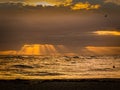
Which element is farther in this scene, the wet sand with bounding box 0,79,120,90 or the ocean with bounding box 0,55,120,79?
the ocean with bounding box 0,55,120,79

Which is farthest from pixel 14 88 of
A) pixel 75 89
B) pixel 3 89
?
pixel 75 89

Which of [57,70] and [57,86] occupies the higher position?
[57,86]

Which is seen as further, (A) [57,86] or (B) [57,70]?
(B) [57,70]

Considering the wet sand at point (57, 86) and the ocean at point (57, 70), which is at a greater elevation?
the wet sand at point (57, 86)

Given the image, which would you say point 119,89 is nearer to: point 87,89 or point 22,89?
point 87,89

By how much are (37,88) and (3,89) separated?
2855 mm

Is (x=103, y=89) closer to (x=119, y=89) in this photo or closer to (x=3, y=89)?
(x=119, y=89)

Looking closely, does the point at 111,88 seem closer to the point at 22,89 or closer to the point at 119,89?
the point at 119,89

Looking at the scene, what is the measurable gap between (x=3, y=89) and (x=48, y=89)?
12.2 ft

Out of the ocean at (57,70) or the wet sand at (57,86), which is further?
the ocean at (57,70)

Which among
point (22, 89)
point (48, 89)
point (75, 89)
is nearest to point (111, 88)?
point (75, 89)

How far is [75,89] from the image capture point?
27750 millimetres

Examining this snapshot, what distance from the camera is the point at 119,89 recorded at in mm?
27391

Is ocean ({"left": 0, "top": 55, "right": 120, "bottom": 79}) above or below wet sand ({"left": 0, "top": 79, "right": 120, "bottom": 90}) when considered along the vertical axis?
below
